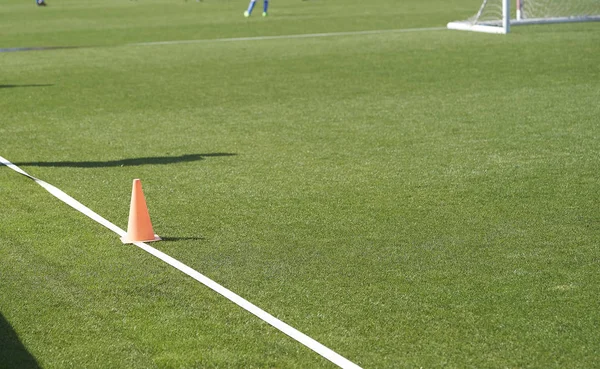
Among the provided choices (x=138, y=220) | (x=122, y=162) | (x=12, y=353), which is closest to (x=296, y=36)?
(x=122, y=162)

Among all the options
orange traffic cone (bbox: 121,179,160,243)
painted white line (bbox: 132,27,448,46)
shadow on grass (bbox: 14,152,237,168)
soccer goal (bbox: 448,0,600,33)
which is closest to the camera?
orange traffic cone (bbox: 121,179,160,243)

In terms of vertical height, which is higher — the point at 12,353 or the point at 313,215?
the point at 12,353

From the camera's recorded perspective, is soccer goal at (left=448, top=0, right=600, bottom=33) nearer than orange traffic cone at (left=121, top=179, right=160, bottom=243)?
No

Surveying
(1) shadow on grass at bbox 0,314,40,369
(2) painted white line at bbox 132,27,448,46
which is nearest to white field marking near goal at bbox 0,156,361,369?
(1) shadow on grass at bbox 0,314,40,369

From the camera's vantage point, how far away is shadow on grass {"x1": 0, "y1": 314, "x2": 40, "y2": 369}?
494 cm

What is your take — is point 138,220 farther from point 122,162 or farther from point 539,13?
point 539,13

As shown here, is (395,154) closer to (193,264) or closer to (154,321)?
(193,264)

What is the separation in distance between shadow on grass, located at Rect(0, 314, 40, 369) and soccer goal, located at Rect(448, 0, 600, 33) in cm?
2197

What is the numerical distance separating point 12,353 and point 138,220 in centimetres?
224

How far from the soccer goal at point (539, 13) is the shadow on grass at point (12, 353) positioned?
72.1ft

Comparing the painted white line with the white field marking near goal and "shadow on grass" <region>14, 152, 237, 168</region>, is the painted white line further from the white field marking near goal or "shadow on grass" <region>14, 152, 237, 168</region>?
the white field marking near goal

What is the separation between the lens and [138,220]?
7.24 metres

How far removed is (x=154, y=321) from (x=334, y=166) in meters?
4.54

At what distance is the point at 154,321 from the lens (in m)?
5.57
